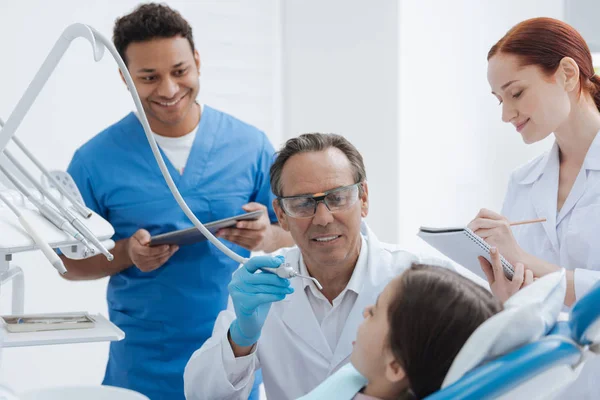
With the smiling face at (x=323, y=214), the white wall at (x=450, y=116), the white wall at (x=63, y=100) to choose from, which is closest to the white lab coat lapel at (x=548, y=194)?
the smiling face at (x=323, y=214)

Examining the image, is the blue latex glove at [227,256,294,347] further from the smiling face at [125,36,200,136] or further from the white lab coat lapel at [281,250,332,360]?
the smiling face at [125,36,200,136]

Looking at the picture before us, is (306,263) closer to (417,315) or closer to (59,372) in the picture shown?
(417,315)

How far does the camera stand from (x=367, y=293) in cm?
174

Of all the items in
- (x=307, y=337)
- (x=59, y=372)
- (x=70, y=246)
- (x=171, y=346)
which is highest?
(x=70, y=246)

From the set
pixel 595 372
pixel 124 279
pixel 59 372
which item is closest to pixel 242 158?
pixel 124 279

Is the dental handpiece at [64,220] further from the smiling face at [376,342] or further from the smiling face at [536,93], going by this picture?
the smiling face at [536,93]

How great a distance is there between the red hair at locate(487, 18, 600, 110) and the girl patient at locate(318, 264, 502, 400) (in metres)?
0.84

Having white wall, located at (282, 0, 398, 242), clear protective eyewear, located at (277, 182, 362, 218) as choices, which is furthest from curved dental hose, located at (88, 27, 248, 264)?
white wall, located at (282, 0, 398, 242)

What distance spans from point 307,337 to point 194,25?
7.06ft

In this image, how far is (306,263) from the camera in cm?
182

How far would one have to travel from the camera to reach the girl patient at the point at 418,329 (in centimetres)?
112

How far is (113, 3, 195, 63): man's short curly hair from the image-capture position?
210 centimetres

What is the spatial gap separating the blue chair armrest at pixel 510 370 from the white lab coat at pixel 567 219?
29.6 inches

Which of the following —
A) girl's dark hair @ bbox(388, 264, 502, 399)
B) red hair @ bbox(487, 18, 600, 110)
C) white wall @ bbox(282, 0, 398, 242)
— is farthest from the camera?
white wall @ bbox(282, 0, 398, 242)
